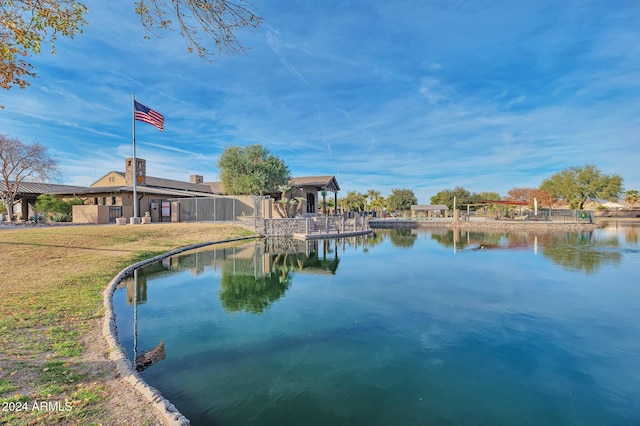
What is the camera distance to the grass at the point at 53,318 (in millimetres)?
3049

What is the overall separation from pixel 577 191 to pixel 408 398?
223ft

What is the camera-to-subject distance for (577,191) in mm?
55281

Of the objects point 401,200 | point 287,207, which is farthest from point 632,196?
point 287,207

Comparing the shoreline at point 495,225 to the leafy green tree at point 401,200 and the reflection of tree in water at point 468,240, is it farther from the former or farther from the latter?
the leafy green tree at point 401,200

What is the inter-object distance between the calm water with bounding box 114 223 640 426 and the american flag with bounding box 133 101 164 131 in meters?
13.9

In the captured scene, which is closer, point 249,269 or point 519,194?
point 249,269

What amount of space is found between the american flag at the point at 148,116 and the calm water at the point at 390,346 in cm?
1388

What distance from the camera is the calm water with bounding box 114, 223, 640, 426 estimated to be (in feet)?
11.8

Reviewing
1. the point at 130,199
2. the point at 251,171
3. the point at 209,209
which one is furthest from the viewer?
the point at 251,171

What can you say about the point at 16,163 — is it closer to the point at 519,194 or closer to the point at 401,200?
the point at 401,200

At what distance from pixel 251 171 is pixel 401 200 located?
48.5 m

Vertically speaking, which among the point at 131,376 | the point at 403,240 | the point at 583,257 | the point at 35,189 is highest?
the point at 35,189

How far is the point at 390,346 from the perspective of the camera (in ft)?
17.0

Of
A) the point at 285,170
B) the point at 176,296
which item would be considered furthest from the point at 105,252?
the point at 285,170
